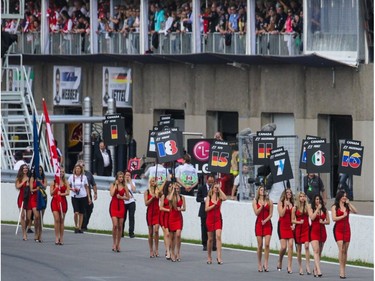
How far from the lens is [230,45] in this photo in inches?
1716

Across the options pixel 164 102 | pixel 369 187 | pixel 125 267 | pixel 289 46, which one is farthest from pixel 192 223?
pixel 164 102

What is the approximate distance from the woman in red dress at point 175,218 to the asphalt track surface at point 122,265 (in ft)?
0.98

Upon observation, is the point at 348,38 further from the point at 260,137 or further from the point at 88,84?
the point at 88,84

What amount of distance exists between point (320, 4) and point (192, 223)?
32.9ft

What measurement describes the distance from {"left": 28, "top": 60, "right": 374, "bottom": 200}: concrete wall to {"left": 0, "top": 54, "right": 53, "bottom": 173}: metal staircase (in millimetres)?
3377

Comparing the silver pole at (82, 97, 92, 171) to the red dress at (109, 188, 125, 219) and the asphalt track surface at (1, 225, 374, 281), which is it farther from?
the red dress at (109, 188, 125, 219)

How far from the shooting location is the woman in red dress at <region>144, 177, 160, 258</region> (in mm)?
29422

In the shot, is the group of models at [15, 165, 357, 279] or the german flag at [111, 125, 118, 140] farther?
the german flag at [111, 125, 118, 140]

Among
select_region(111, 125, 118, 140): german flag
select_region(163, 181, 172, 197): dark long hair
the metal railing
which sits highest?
the metal railing

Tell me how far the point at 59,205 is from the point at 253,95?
12671 mm

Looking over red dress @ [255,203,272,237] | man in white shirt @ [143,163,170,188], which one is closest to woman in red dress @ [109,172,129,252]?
man in white shirt @ [143,163,170,188]

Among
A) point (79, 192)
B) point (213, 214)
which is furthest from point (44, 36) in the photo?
point (213, 214)

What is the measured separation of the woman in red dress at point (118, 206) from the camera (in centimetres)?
3038

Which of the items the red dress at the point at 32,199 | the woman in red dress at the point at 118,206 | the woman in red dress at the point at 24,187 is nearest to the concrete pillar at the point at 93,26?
the woman in red dress at the point at 24,187
